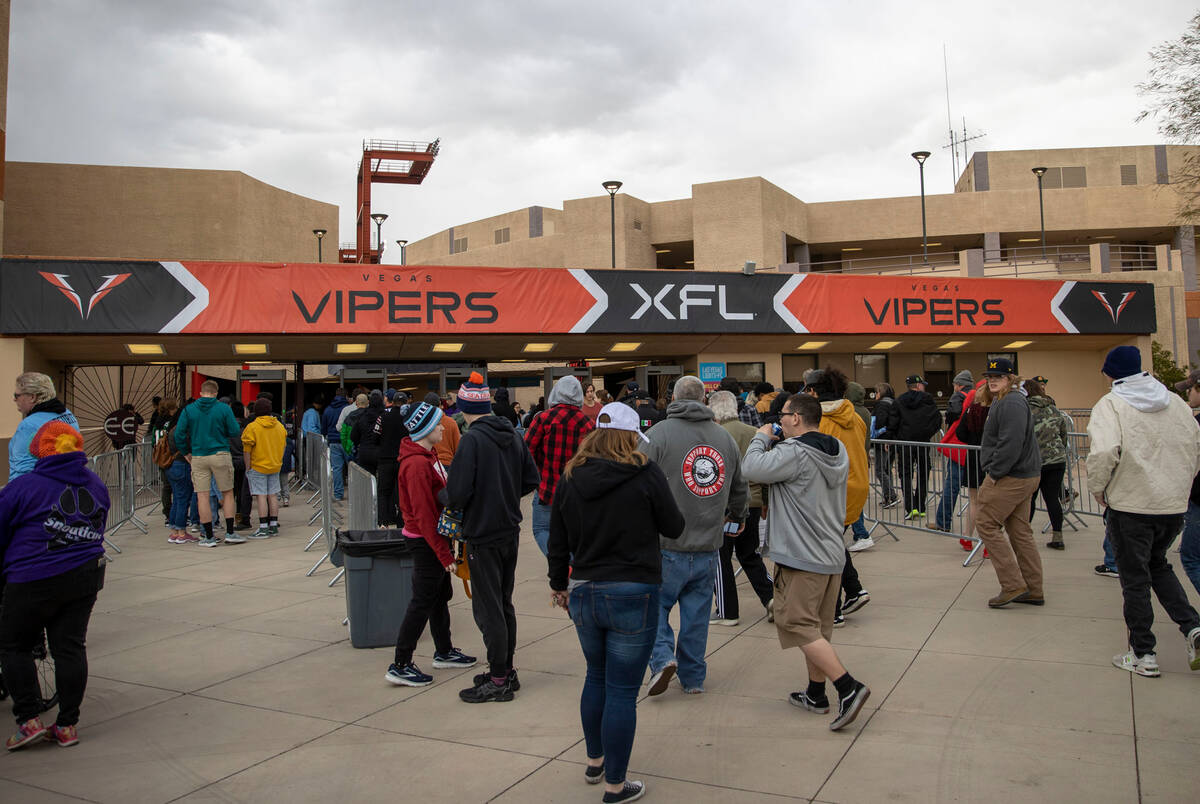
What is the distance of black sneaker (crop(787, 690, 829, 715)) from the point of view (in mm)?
4535

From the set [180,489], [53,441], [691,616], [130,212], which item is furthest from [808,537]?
[130,212]

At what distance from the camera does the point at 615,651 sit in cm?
347

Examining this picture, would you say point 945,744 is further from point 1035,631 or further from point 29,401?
point 29,401

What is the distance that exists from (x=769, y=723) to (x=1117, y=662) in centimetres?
243

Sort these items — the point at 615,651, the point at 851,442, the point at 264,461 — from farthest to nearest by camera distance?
1. the point at 264,461
2. the point at 851,442
3. the point at 615,651

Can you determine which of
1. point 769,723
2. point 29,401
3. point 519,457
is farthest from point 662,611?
point 29,401

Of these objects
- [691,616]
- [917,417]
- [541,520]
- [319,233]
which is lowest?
[691,616]

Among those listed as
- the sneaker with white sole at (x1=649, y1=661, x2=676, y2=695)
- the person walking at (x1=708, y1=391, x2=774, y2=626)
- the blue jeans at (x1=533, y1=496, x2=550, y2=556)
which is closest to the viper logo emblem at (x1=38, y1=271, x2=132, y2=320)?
the blue jeans at (x1=533, y1=496, x2=550, y2=556)

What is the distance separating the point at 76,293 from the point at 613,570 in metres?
15.5

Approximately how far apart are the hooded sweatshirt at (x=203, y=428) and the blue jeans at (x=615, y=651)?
851 centimetres

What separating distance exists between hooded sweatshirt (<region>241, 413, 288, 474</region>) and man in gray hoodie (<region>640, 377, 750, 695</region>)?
7824mm

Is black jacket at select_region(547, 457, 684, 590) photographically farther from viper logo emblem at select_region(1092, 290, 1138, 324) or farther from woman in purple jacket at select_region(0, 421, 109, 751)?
viper logo emblem at select_region(1092, 290, 1138, 324)

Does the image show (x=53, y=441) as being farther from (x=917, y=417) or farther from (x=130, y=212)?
(x=130, y=212)

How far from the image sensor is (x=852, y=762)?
390cm
